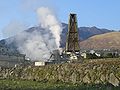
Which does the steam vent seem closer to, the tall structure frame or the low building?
the tall structure frame

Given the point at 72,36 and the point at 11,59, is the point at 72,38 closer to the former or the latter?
the point at 72,36

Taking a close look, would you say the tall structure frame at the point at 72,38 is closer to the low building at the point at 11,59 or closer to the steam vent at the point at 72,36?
the steam vent at the point at 72,36

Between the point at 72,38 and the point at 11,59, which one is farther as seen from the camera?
the point at 11,59

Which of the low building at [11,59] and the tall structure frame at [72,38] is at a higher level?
the tall structure frame at [72,38]

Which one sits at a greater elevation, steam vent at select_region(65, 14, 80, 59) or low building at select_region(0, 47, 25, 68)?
steam vent at select_region(65, 14, 80, 59)

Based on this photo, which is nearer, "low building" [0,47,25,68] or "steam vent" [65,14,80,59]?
"steam vent" [65,14,80,59]

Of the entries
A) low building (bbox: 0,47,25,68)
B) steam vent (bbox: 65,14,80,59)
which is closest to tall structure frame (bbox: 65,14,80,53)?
steam vent (bbox: 65,14,80,59)

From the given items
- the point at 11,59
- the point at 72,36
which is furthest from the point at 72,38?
the point at 11,59

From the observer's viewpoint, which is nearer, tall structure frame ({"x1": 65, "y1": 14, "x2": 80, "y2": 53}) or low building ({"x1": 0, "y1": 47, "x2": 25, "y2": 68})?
tall structure frame ({"x1": 65, "y1": 14, "x2": 80, "y2": 53})

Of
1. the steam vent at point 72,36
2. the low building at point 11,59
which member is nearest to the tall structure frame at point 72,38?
the steam vent at point 72,36

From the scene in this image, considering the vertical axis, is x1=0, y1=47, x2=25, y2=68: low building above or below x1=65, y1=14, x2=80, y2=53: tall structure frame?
below

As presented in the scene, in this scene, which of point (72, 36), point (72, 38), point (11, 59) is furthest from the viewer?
point (11, 59)

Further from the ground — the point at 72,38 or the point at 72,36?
the point at 72,36

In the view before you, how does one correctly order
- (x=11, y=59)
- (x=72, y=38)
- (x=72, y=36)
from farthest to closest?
(x=11, y=59)
(x=72, y=36)
(x=72, y=38)
